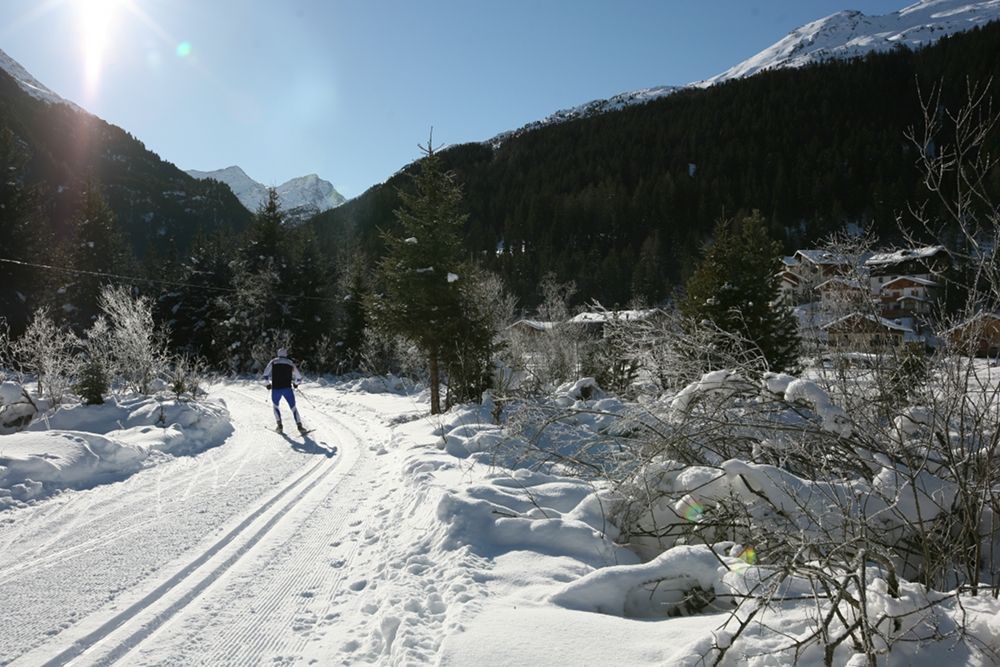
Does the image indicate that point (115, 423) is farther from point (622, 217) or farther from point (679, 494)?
point (622, 217)

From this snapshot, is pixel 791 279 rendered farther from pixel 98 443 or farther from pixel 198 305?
pixel 198 305

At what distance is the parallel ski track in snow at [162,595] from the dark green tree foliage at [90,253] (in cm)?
3451

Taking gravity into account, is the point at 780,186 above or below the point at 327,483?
above

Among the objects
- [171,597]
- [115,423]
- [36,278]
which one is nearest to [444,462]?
[171,597]

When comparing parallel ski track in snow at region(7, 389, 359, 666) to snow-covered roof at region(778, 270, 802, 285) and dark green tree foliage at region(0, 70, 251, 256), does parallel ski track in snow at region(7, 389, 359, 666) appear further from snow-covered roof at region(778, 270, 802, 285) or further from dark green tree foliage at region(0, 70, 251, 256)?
dark green tree foliage at region(0, 70, 251, 256)

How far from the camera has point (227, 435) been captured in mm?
10406

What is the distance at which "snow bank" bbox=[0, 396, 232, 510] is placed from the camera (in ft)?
19.6

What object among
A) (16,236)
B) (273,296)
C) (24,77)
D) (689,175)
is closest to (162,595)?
(16,236)

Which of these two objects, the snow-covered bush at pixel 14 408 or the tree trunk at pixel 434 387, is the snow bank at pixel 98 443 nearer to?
the snow-covered bush at pixel 14 408

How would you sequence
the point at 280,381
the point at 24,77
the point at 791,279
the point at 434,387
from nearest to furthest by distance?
the point at 280,381 < the point at 434,387 < the point at 791,279 < the point at 24,77

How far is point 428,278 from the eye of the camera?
1448 centimetres

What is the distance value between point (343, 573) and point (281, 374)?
24.9 feet

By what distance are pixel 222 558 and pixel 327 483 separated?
259 centimetres

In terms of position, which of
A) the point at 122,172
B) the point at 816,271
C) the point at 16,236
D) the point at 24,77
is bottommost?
the point at 816,271
